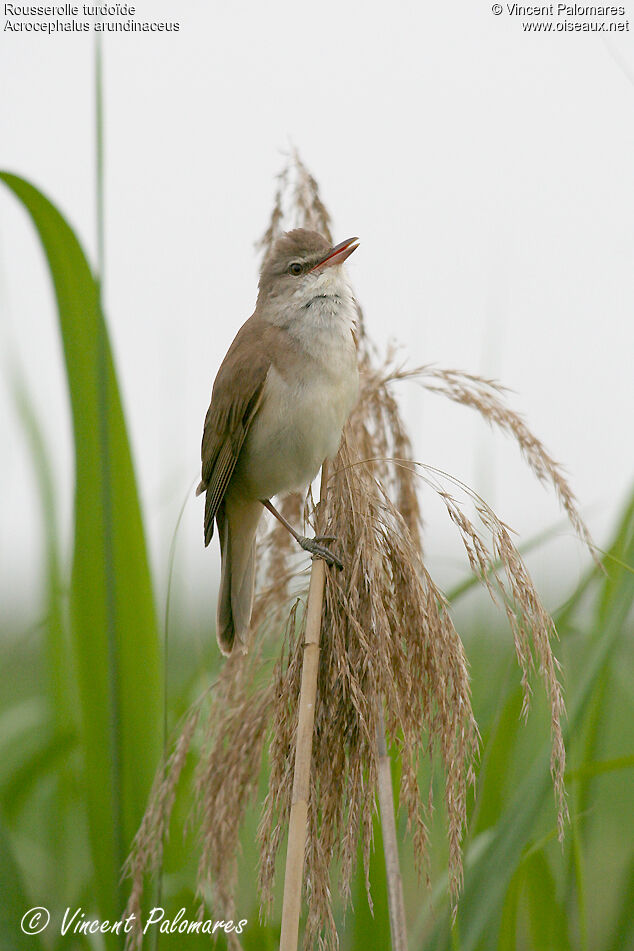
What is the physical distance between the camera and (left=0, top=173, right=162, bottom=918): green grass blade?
156 centimetres

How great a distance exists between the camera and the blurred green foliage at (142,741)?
1387 mm

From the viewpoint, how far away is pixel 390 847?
1.31m

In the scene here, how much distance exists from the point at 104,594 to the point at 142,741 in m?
0.29

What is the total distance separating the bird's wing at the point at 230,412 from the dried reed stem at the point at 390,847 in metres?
0.82

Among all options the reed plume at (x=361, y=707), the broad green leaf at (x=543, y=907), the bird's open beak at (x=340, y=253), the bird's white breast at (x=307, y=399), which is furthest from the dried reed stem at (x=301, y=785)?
Result: the bird's open beak at (x=340, y=253)

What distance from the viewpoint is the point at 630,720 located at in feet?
5.97

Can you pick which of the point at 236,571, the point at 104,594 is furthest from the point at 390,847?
the point at 236,571

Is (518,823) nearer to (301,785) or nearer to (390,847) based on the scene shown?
(390,847)

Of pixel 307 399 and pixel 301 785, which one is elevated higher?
pixel 307 399

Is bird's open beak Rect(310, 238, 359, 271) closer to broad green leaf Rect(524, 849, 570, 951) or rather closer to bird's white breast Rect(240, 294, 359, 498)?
bird's white breast Rect(240, 294, 359, 498)

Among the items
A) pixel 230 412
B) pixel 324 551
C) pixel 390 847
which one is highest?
pixel 230 412

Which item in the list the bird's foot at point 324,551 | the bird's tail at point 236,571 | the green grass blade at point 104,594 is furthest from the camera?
the bird's tail at point 236,571

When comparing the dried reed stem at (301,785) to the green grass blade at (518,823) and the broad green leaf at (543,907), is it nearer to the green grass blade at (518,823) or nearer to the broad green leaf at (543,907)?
the green grass blade at (518,823)

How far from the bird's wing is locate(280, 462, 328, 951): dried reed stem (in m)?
0.74
